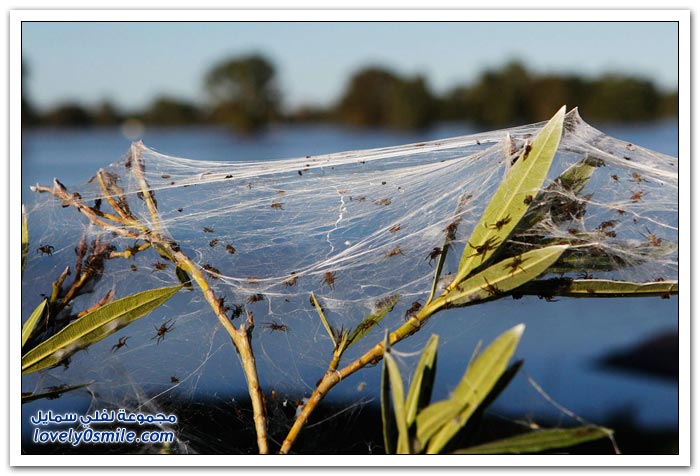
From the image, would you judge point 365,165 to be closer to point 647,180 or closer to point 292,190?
point 292,190

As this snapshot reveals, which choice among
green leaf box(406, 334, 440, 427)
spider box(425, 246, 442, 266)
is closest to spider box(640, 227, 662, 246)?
spider box(425, 246, 442, 266)

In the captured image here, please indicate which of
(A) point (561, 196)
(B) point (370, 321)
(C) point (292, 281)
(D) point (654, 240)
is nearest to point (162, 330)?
(C) point (292, 281)

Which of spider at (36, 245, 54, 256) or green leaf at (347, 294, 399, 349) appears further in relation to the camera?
spider at (36, 245, 54, 256)

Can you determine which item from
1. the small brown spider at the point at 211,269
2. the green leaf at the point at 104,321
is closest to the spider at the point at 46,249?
the green leaf at the point at 104,321

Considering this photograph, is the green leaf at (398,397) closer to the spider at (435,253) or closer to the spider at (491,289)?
the spider at (491,289)

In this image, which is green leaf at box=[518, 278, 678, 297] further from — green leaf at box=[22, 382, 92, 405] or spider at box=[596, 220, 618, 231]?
green leaf at box=[22, 382, 92, 405]

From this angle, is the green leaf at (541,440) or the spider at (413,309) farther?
the spider at (413,309)
